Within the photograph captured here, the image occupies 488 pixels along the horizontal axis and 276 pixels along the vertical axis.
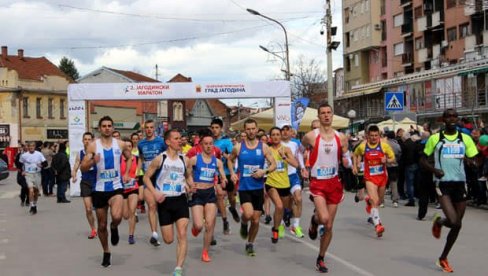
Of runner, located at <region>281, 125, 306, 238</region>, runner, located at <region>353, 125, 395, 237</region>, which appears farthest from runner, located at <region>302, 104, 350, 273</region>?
runner, located at <region>353, 125, 395, 237</region>

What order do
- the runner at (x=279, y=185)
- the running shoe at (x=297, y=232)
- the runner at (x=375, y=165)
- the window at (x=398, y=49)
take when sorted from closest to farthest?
1. the runner at (x=279, y=185)
2. the running shoe at (x=297, y=232)
3. the runner at (x=375, y=165)
4. the window at (x=398, y=49)

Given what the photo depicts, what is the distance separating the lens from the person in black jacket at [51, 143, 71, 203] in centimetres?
2052

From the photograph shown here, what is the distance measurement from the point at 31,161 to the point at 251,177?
9528 mm

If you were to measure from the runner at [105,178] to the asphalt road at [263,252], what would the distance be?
0.63 metres

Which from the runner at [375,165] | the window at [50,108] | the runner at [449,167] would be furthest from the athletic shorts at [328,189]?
the window at [50,108]

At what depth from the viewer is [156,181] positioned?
835 centimetres

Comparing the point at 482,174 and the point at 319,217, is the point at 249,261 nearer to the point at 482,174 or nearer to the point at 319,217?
the point at 319,217

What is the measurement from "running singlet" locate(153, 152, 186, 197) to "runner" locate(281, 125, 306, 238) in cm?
350

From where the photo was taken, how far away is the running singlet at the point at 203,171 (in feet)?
30.5

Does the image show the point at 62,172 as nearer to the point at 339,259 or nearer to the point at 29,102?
the point at 339,259

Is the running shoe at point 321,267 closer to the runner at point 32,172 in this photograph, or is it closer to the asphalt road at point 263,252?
the asphalt road at point 263,252

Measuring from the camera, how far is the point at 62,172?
2109cm

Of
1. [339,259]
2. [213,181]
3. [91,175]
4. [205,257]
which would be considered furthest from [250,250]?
[91,175]

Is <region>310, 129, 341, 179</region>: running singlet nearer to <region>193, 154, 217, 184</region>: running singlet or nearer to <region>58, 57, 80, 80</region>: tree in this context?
<region>193, 154, 217, 184</region>: running singlet
